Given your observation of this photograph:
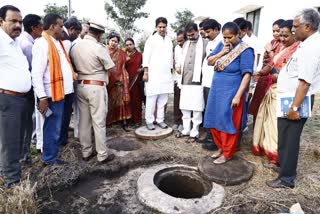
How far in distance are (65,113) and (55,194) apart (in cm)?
139

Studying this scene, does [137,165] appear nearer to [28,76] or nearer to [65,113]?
[65,113]

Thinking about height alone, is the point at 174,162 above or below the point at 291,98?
below

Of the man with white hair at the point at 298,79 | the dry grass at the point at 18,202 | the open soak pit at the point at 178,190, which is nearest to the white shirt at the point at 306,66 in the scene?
the man with white hair at the point at 298,79

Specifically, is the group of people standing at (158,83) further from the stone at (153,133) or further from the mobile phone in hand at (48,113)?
the stone at (153,133)

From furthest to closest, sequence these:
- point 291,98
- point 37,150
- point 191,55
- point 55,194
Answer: point 191,55 → point 37,150 → point 55,194 → point 291,98

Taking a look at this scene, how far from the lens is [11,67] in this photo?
8.31 feet

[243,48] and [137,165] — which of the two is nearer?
[243,48]

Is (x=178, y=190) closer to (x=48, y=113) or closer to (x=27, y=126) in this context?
(x=48, y=113)

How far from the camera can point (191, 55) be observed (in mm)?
4043

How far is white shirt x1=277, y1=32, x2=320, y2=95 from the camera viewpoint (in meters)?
2.31

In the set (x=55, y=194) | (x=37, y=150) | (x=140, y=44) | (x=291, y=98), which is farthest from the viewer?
(x=140, y=44)

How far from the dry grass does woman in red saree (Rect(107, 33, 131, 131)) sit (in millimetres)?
2420

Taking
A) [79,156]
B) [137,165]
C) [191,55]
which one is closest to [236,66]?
[191,55]

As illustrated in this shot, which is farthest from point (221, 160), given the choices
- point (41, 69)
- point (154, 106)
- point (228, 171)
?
point (41, 69)
